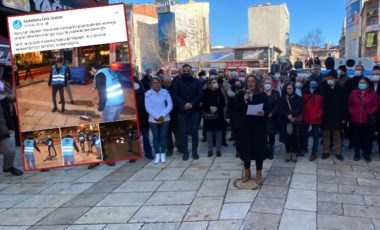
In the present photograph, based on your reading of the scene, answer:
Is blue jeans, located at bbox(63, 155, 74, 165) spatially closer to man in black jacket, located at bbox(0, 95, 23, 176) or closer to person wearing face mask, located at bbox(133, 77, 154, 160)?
man in black jacket, located at bbox(0, 95, 23, 176)

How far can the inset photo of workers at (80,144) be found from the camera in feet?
21.5

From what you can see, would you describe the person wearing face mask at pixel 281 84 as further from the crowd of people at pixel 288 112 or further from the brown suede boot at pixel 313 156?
the brown suede boot at pixel 313 156

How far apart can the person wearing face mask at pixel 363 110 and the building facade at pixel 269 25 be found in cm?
10109

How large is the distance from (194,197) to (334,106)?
3.47 meters

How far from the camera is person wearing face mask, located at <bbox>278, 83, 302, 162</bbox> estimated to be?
22.9 feet

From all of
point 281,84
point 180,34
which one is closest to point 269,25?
point 180,34

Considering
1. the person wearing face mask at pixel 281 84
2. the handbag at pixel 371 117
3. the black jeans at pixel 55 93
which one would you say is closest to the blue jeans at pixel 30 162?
the black jeans at pixel 55 93

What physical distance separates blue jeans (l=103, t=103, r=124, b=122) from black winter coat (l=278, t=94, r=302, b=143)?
309 centimetres

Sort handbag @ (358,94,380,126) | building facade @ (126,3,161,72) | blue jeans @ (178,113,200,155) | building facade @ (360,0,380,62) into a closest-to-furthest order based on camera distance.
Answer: handbag @ (358,94,380,126) < blue jeans @ (178,113,200,155) < building facade @ (360,0,380,62) < building facade @ (126,3,161,72)

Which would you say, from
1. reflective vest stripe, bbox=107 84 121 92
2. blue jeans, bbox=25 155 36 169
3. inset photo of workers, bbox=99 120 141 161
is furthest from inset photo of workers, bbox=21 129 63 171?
reflective vest stripe, bbox=107 84 121 92

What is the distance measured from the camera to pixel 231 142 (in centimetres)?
895

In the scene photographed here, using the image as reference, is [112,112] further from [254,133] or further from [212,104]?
[254,133]

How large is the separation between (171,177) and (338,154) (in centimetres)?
337

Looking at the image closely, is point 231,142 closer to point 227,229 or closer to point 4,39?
point 227,229
